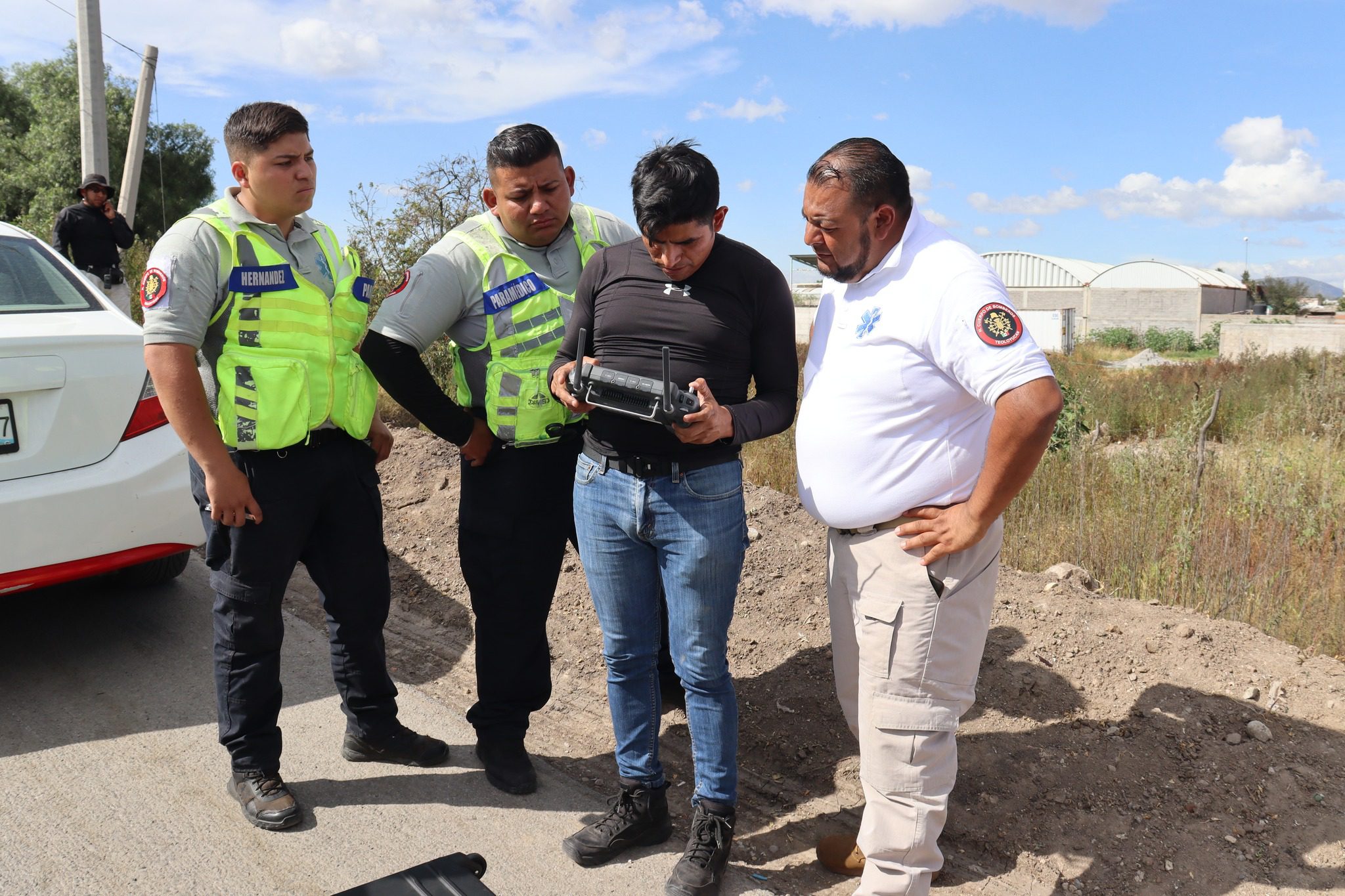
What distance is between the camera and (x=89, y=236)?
10.8 meters

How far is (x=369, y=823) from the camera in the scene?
10.1ft

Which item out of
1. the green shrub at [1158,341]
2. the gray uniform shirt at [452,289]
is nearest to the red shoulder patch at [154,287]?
the gray uniform shirt at [452,289]

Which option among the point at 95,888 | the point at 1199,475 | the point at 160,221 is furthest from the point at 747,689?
the point at 160,221

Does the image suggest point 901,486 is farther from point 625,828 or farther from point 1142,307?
point 1142,307

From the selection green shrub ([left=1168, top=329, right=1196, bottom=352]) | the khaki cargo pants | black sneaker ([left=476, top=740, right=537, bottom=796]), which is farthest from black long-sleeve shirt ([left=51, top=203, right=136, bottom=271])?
green shrub ([left=1168, top=329, right=1196, bottom=352])

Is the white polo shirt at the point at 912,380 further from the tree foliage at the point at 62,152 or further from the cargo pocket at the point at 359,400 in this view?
the tree foliage at the point at 62,152

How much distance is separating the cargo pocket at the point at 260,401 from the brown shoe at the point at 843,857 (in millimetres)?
2021

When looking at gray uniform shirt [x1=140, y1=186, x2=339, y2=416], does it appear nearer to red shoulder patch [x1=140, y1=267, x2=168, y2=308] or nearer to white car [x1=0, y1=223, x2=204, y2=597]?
red shoulder patch [x1=140, y1=267, x2=168, y2=308]

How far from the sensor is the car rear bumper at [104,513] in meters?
3.50

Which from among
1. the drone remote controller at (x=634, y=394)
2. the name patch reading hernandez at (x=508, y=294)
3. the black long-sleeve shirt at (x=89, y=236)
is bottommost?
the drone remote controller at (x=634, y=394)

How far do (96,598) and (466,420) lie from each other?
2.68m

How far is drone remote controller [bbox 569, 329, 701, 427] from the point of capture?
2.50 m

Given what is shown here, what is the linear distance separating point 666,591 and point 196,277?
1.66m

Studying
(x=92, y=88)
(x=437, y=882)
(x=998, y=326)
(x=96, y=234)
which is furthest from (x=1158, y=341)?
(x=437, y=882)
